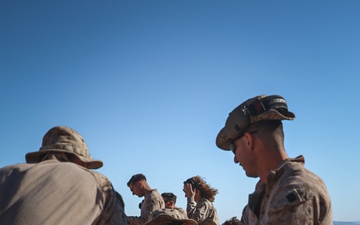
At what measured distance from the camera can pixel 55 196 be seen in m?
2.57

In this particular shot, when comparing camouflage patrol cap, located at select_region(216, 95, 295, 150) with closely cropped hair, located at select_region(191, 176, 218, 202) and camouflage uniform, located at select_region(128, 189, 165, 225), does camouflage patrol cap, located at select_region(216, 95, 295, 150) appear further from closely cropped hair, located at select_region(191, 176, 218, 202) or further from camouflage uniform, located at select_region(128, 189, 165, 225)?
closely cropped hair, located at select_region(191, 176, 218, 202)

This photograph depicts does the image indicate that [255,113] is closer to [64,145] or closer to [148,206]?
[64,145]

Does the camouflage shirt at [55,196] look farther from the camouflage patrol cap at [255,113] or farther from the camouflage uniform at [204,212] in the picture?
the camouflage uniform at [204,212]

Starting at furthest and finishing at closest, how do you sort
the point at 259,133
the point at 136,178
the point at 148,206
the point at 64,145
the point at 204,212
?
the point at 136,178
the point at 204,212
the point at 148,206
the point at 64,145
the point at 259,133

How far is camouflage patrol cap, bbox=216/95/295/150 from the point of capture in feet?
9.36

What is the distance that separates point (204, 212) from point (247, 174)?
6.22 metres

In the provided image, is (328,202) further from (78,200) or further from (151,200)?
(151,200)

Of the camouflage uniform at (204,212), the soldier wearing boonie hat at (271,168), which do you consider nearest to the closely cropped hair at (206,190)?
the camouflage uniform at (204,212)

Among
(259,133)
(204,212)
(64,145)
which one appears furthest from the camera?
(204,212)

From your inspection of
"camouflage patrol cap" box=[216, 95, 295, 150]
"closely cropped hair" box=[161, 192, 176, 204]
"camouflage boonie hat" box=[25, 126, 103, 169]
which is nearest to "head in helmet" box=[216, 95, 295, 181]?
"camouflage patrol cap" box=[216, 95, 295, 150]

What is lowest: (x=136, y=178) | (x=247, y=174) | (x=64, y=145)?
(x=136, y=178)

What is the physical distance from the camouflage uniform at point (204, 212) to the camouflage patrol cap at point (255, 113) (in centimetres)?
595

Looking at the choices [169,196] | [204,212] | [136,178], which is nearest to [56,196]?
[204,212]

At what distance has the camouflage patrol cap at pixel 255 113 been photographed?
2.85 meters
